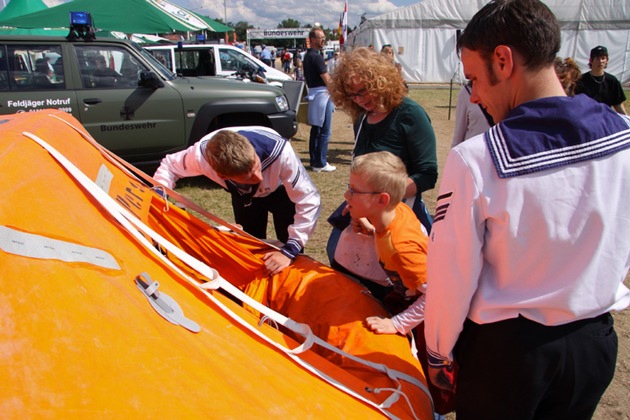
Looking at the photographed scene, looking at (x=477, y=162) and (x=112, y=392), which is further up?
(x=477, y=162)

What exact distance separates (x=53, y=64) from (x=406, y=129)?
469cm

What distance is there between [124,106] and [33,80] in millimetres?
947

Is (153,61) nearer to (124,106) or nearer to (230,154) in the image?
(124,106)

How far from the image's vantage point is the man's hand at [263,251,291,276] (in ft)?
7.97

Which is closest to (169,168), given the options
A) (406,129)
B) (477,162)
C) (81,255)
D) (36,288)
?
(406,129)

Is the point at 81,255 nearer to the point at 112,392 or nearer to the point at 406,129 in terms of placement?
the point at 112,392

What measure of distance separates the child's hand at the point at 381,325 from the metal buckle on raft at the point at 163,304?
761 mm

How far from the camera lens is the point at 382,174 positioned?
1.92 m

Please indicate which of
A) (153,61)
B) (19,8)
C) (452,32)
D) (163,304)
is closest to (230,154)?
(163,304)

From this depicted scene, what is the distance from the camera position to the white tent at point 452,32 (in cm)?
2003

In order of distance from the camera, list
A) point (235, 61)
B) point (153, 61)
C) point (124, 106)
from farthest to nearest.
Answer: point (235, 61)
point (153, 61)
point (124, 106)

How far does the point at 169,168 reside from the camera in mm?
2836

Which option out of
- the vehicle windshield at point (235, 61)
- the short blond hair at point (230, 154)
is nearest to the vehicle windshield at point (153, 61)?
the short blond hair at point (230, 154)

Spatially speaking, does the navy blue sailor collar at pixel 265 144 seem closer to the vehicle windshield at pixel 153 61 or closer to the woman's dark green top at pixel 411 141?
the woman's dark green top at pixel 411 141
